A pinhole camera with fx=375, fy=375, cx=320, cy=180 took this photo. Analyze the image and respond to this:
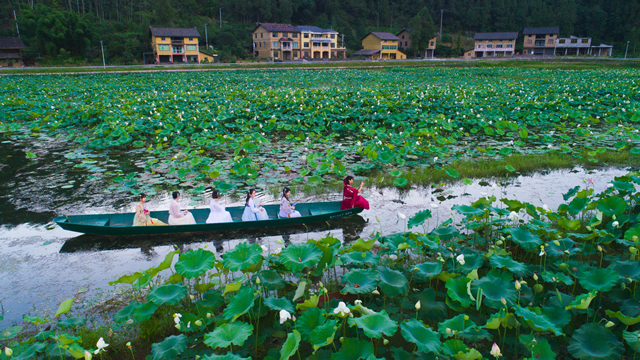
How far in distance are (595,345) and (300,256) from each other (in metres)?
2.43

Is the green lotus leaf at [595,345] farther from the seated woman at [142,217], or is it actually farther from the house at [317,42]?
the house at [317,42]

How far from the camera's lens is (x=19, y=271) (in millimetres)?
5266

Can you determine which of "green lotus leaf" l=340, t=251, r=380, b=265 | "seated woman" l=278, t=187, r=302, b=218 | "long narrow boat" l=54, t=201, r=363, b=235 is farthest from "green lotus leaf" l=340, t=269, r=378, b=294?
"seated woman" l=278, t=187, r=302, b=218

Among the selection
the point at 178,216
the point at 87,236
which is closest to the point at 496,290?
the point at 178,216

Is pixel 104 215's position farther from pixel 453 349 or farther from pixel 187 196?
pixel 453 349

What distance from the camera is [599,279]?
10.8ft

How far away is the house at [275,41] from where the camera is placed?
6700 centimetres

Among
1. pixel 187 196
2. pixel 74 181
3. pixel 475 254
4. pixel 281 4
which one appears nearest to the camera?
pixel 475 254

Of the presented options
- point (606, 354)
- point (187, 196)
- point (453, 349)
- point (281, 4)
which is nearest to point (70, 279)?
point (187, 196)

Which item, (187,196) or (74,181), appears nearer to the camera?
(187,196)

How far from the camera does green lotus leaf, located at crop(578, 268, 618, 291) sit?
3.18m

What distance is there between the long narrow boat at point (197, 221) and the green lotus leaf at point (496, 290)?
11.0 ft

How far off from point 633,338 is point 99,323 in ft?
16.2

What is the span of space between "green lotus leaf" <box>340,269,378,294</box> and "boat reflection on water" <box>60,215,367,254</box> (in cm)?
272
